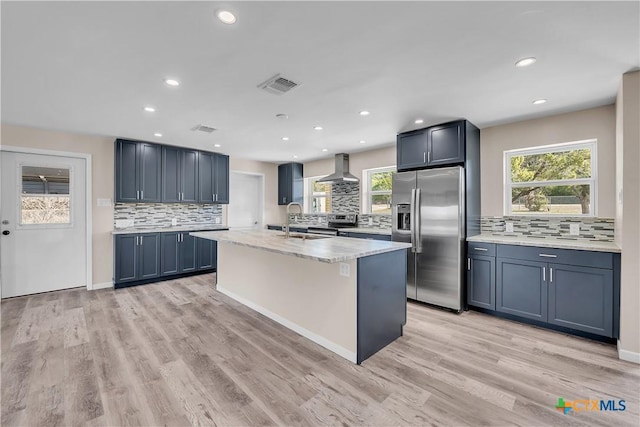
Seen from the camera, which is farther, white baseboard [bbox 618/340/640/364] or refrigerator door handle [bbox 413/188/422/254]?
refrigerator door handle [bbox 413/188/422/254]

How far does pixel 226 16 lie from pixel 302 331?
104 inches

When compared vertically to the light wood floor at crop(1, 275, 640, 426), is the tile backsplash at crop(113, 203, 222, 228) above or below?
above

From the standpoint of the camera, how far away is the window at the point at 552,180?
3213 millimetres

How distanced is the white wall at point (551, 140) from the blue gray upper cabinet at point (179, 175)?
16.0 ft

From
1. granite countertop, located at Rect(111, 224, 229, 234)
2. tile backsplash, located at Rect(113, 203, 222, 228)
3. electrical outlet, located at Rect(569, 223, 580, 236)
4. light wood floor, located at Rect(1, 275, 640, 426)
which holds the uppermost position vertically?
tile backsplash, located at Rect(113, 203, 222, 228)

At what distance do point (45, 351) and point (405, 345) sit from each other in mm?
3201

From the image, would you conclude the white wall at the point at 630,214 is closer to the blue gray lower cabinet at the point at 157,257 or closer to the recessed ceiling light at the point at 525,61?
the recessed ceiling light at the point at 525,61

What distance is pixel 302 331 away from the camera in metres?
2.80

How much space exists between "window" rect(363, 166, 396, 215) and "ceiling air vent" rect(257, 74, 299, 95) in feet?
9.67

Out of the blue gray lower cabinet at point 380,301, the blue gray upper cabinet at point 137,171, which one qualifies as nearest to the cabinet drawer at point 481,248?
the blue gray lower cabinet at point 380,301

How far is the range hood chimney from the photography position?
5.32m

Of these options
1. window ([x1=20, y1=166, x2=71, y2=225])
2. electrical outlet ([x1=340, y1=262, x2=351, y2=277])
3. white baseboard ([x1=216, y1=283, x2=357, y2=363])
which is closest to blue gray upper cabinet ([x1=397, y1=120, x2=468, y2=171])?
electrical outlet ([x1=340, y1=262, x2=351, y2=277])

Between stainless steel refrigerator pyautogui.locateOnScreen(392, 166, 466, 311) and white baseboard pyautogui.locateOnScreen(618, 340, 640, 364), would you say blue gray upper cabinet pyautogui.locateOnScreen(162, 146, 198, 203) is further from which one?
white baseboard pyautogui.locateOnScreen(618, 340, 640, 364)

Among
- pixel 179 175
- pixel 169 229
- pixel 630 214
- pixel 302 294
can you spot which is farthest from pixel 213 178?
pixel 630 214
